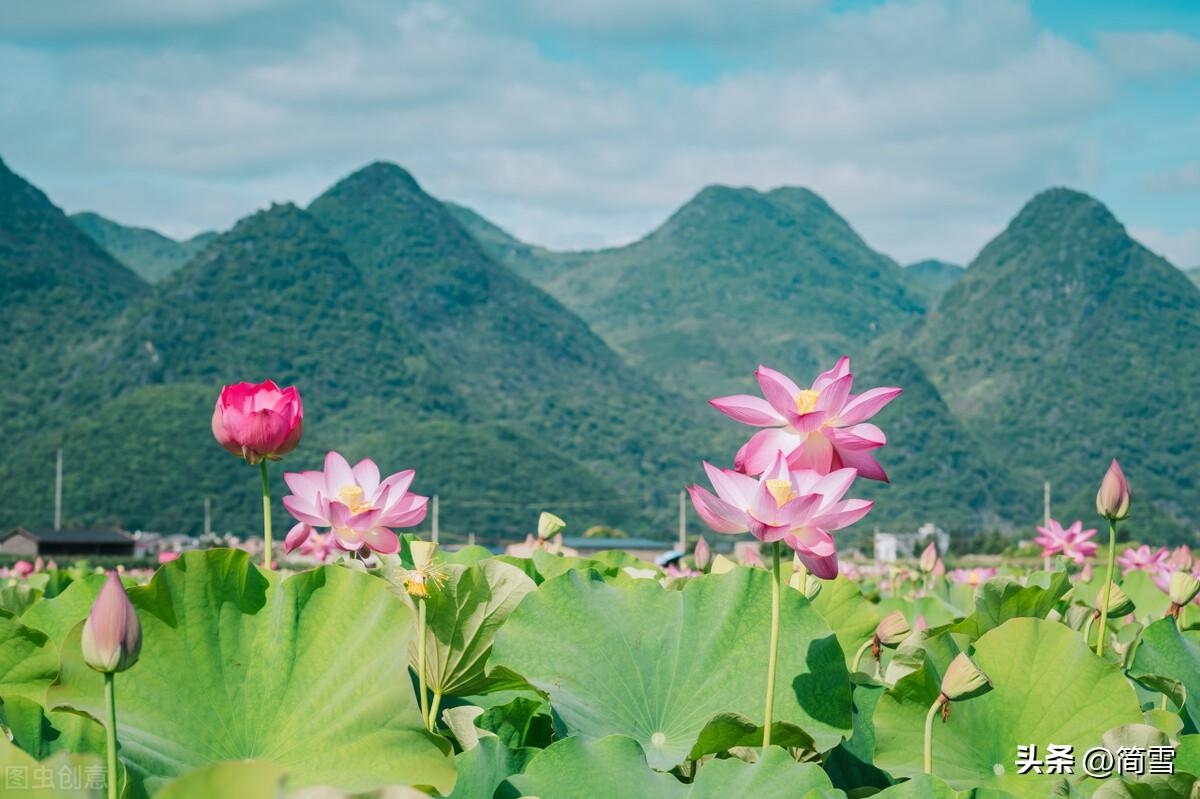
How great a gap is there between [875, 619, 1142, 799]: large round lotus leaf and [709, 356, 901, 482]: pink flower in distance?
247mm

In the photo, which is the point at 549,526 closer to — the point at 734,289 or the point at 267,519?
the point at 267,519

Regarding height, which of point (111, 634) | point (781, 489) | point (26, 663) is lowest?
point (26, 663)

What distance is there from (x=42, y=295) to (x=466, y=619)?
76.6 meters

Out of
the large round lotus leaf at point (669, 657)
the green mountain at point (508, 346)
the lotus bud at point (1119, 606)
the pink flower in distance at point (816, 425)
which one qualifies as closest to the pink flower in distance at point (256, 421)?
the large round lotus leaf at point (669, 657)

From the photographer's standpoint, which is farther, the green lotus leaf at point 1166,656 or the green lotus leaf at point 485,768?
the green lotus leaf at point 1166,656

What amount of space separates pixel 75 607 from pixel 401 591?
1.66ft

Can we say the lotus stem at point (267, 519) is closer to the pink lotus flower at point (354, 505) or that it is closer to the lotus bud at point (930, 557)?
the pink lotus flower at point (354, 505)

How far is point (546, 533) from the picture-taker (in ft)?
7.82

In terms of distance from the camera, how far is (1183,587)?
1.92 metres

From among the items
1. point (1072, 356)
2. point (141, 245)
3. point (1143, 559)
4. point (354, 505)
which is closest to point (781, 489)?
point (354, 505)

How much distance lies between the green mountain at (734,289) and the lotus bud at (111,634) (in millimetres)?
114769

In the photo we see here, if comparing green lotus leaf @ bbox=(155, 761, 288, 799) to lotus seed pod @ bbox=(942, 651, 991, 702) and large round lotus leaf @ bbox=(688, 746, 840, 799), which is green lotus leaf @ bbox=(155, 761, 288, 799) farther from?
lotus seed pod @ bbox=(942, 651, 991, 702)

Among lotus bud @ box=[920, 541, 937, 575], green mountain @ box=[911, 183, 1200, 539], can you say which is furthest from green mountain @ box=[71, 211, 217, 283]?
lotus bud @ box=[920, 541, 937, 575]

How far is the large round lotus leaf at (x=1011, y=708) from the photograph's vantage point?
1399mm
